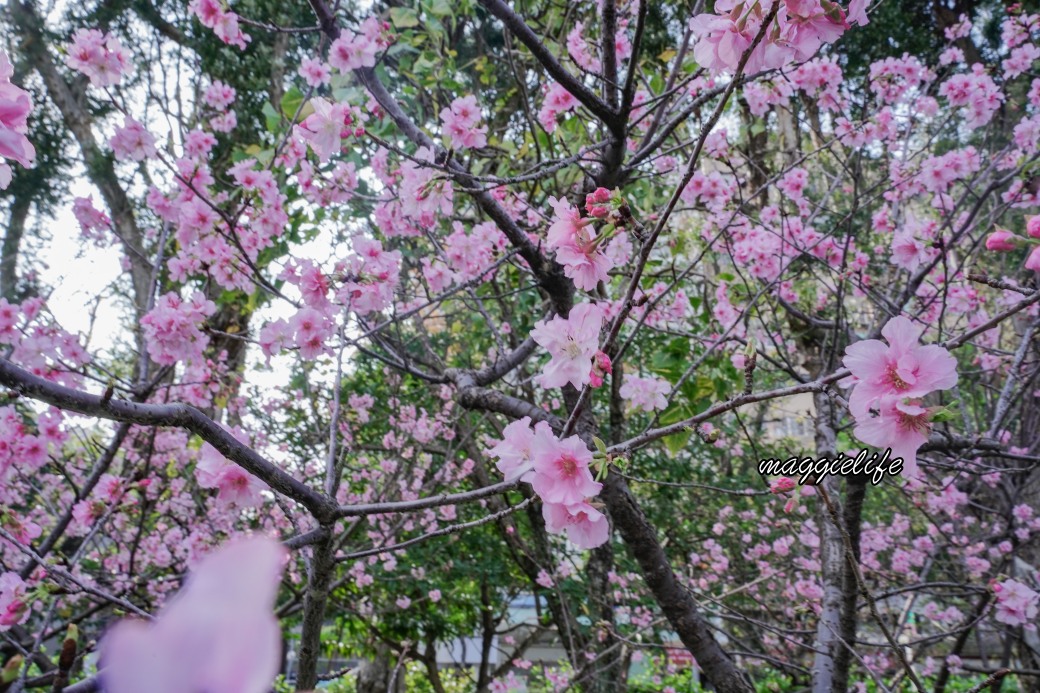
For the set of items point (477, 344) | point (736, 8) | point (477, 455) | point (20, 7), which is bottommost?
point (736, 8)

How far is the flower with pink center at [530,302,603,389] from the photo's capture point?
1171mm

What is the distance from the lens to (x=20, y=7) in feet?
19.4

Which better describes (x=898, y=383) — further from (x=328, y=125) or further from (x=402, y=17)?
(x=402, y=17)

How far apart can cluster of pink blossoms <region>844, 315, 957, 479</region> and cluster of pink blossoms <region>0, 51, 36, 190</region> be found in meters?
1.32


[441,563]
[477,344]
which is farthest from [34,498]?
[477,344]

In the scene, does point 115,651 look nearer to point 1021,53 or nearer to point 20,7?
point 1021,53

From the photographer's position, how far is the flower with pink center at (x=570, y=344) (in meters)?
1.17

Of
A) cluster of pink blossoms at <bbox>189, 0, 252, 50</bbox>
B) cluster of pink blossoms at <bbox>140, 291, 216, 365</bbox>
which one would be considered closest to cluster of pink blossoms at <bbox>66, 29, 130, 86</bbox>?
cluster of pink blossoms at <bbox>189, 0, 252, 50</bbox>

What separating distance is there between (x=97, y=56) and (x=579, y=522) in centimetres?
255

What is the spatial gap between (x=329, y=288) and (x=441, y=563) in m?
4.17

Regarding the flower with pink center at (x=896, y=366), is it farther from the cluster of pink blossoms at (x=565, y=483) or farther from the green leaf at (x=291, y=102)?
the green leaf at (x=291, y=102)

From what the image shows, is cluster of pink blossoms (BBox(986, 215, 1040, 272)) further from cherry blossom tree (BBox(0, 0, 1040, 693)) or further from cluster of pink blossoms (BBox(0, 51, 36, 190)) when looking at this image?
cluster of pink blossoms (BBox(0, 51, 36, 190))

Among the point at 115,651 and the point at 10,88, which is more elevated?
the point at 10,88

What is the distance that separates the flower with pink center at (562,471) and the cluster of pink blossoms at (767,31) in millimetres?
716
